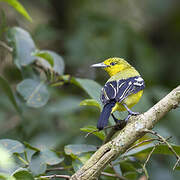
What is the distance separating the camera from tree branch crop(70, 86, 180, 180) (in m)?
1.54

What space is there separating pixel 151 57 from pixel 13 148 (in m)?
2.93

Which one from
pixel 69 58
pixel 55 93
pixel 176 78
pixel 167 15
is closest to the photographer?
pixel 55 93

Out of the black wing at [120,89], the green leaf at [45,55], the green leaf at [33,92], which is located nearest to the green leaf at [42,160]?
the black wing at [120,89]

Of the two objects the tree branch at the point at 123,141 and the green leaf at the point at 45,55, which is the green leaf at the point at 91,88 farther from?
the tree branch at the point at 123,141

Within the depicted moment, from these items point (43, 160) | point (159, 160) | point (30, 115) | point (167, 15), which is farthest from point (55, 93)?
point (167, 15)

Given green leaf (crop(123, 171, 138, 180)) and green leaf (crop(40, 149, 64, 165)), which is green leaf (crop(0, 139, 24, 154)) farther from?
green leaf (crop(123, 171, 138, 180))

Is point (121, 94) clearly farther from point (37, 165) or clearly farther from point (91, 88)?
point (37, 165)

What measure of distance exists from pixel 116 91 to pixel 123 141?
844mm

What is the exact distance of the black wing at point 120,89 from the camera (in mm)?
2269

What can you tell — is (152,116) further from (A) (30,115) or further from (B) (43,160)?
(A) (30,115)

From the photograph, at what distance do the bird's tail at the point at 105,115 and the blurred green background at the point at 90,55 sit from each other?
0.96 meters

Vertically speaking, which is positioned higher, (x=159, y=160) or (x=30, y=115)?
(x=30, y=115)

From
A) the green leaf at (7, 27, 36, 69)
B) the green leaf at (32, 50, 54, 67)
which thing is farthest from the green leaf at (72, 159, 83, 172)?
the green leaf at (7, 27, 36, 69)

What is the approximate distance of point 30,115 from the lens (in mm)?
3766
